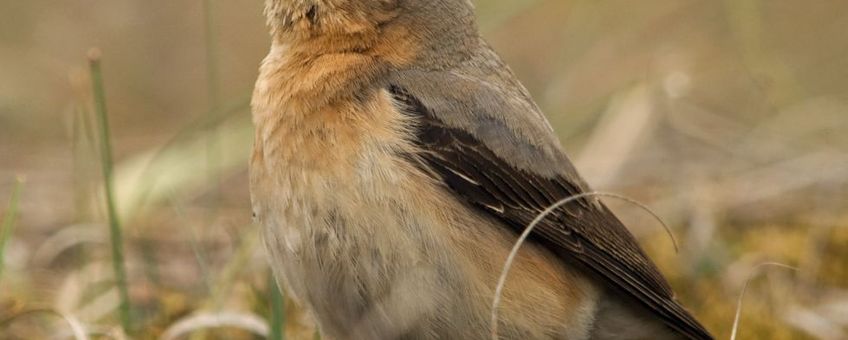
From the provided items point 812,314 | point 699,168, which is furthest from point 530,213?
point 699,168

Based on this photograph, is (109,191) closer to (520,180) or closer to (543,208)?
(520,180)

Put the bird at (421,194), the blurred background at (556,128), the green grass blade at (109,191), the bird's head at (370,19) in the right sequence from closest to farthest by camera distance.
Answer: the bird at (421,194), the green grass blade at (109,191), the bird's head at (370,19), the blurred background at (556,128)

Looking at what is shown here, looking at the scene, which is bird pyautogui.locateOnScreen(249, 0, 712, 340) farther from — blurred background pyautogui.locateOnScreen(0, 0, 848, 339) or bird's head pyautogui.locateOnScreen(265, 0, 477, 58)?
blurred background pyautogui.locateOnScreen(0, 0, 848, 339)

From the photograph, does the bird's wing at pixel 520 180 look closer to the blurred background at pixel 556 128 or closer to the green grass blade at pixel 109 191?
the blurred background at pixel 556 128

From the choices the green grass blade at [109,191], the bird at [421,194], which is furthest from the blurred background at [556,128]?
the bird at [421,194]

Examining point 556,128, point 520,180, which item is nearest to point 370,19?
point 520,180

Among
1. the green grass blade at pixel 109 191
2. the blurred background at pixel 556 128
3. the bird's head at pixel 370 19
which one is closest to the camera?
the green grass blade at pixel 109 191

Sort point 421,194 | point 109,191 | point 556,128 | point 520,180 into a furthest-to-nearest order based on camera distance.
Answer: point 556,128 → point 520,180 → point 109,191 → point 421,194

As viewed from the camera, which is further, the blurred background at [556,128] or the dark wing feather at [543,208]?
the blurred background at [556,128]

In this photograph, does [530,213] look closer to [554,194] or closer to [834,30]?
[554,194]
